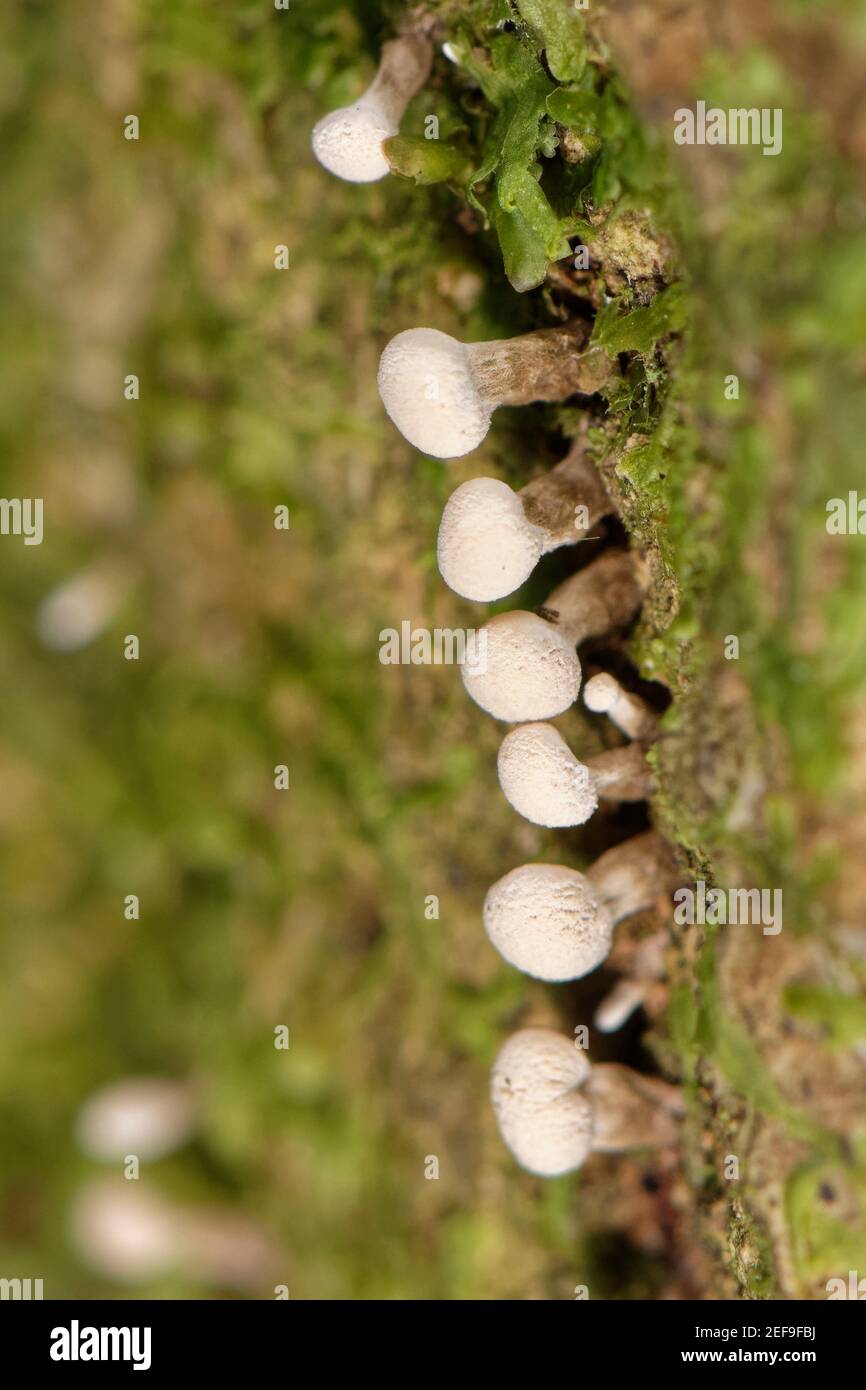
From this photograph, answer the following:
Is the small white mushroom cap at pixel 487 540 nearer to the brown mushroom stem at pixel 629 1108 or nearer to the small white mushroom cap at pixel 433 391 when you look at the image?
the small white mushroom cap at pixel 433 391

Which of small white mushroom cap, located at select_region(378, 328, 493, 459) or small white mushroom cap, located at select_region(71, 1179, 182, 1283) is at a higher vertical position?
small white mushroom cap, located at select_region(378, 328, 493, 459)

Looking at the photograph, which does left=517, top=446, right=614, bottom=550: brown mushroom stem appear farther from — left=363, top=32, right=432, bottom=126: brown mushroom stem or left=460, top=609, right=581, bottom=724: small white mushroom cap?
left=363, top=32, right=432, bottom=126: brown mushroom stem

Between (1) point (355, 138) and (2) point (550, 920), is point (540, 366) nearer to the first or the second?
(1) point (355, 138)

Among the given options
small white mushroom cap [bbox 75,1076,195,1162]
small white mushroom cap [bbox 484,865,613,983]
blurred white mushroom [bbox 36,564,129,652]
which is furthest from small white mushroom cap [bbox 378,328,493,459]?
small white mushroom cap [bbox 75,1076,195,1162]

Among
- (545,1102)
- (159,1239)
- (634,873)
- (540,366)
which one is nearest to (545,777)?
(634,873)

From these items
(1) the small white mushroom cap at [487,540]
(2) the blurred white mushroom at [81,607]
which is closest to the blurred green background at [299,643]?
(2) the blurred white mushroom at [81,607]

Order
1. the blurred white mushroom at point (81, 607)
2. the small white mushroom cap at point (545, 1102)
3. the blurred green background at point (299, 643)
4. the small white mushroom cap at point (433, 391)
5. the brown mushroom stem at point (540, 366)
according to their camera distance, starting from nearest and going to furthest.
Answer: the blurred green background at point (299, 643), the small white mushroom cap at point (433, 391), the brown mushroom stem at point (540, 366), the small white mushroom cap at point (545, 1102), the blurred white mushroom at point (81, 607)
